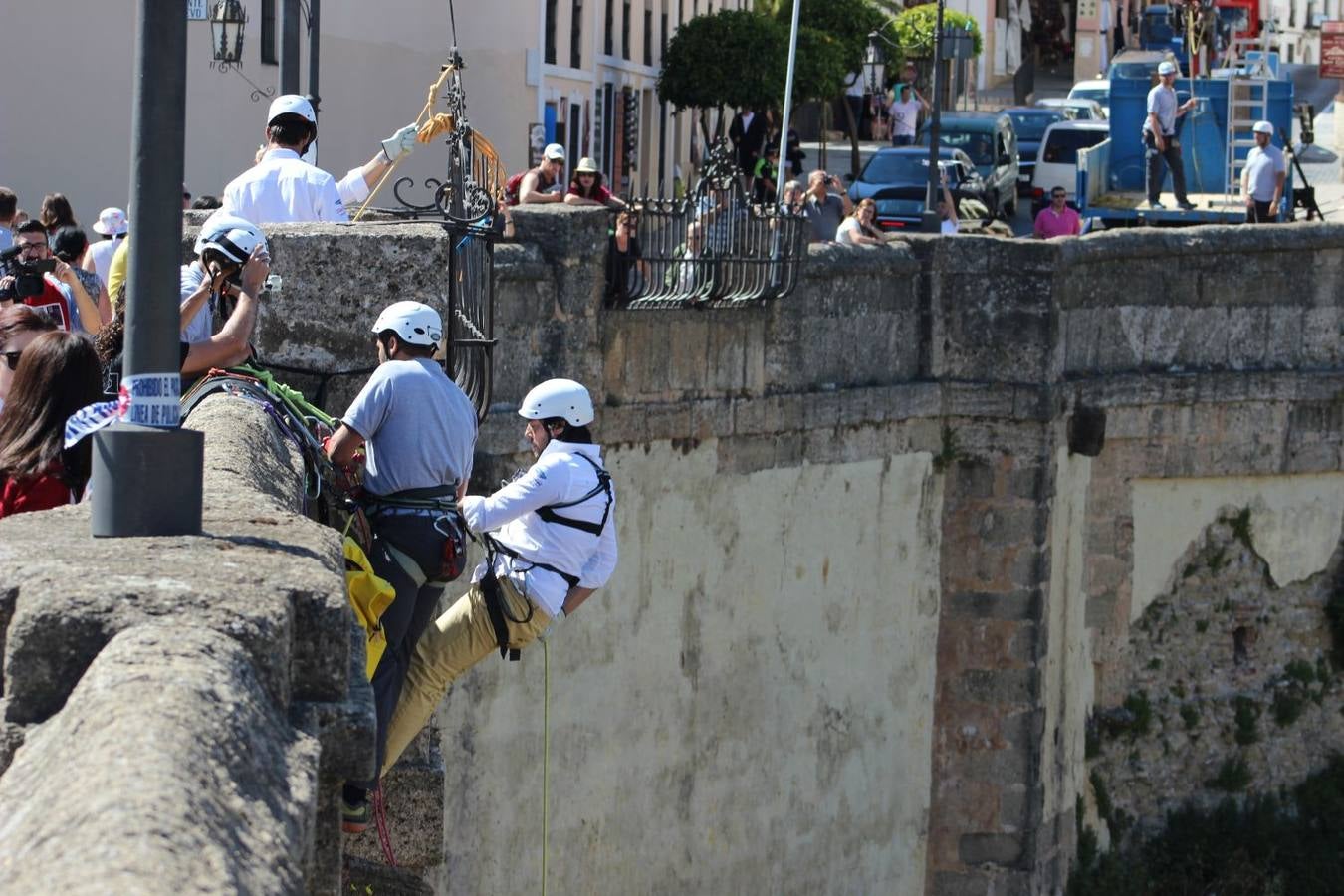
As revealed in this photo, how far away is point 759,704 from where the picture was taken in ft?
41.2

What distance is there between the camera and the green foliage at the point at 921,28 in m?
42.8

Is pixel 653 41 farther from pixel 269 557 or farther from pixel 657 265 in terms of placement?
pixel 269 557

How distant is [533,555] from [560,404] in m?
0.54

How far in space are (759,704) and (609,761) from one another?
128 centimetres

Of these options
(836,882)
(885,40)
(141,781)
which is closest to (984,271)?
(836,882)

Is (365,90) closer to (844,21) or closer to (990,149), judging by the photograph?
(990,149)

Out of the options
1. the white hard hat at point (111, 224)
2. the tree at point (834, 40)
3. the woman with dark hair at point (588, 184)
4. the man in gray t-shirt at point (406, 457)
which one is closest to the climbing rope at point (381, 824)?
the man in gray t-shirt at point (406, 457)

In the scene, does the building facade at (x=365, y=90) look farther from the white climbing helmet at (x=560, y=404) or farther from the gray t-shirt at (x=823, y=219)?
the white climbing helmet at (x=560, y=404)

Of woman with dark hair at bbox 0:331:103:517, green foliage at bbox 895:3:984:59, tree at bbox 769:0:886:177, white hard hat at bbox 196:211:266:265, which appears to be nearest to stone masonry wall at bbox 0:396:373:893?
woman with dark hair at bbox 0:331:103:517

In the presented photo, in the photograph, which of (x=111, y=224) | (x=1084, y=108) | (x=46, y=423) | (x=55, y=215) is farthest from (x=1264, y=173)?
(x=1084, y=108)

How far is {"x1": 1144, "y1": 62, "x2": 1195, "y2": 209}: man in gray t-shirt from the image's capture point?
872 inches

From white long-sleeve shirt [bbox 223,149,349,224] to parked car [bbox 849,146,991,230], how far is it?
16.9m

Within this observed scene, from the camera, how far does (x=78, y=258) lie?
11.6 m

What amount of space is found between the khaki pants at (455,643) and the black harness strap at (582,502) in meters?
0.20
